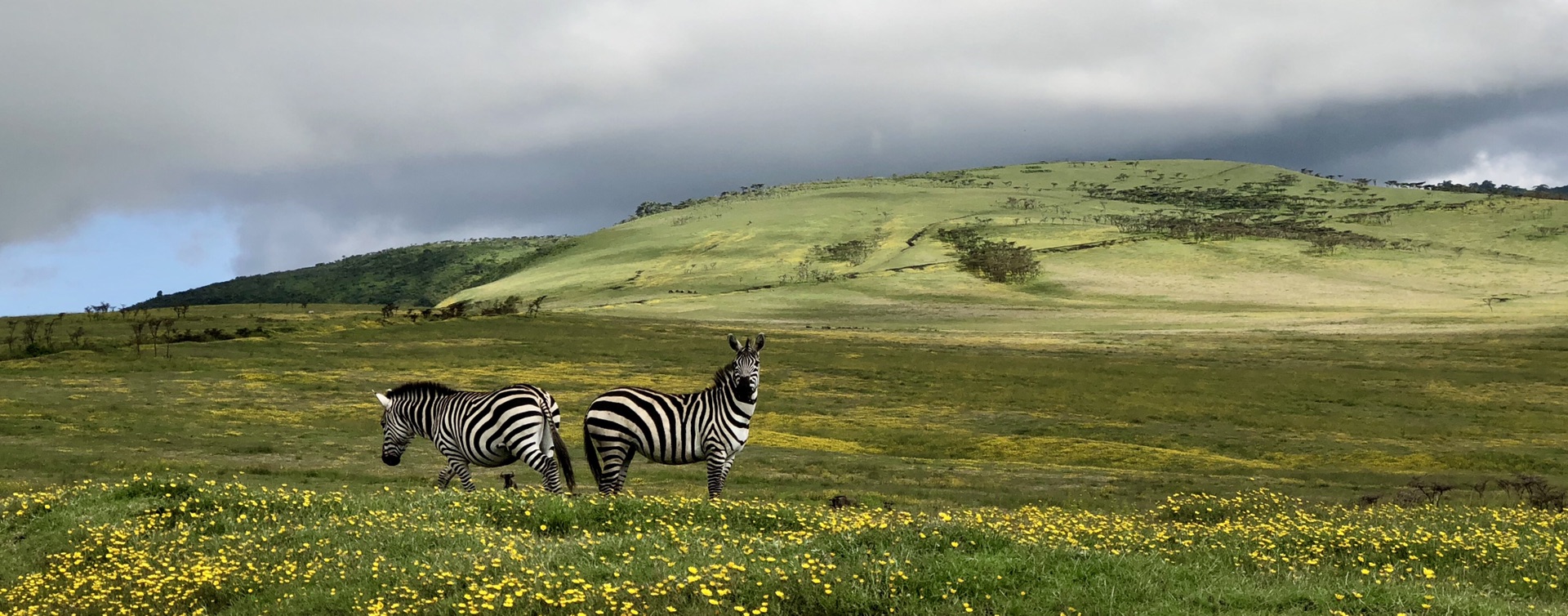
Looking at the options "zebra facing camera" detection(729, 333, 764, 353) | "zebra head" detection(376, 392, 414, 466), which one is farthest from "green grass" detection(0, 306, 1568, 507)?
"zebra facing camera" detection(729, 333, 764, 353)

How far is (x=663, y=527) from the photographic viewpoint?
14.0 metres

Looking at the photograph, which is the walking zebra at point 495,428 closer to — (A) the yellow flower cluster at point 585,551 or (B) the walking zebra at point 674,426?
(B) the walking zebra at point 674,426

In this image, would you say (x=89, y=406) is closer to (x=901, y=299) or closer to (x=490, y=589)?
(x=490, y=589)

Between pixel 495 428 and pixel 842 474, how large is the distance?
54.1ft

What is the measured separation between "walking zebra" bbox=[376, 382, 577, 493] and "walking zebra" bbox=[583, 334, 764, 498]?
76 centimetres

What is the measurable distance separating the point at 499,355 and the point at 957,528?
68.8 metres

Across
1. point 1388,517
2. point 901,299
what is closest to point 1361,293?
point 901,299

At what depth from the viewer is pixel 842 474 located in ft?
114

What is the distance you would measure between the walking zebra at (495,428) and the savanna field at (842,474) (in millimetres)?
1175

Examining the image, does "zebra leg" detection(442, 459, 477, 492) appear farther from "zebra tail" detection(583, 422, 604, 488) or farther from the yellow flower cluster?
the yellow flower cluster

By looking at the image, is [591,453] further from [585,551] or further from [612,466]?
[585,551]

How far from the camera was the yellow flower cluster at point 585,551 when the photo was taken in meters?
10.7

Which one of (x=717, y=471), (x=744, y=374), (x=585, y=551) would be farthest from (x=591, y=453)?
(x=585, y=551)

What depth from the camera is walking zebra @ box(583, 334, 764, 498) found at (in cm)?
1994
